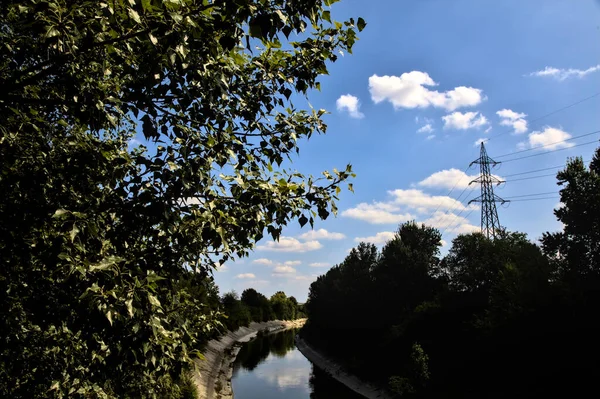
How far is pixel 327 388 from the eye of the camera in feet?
141

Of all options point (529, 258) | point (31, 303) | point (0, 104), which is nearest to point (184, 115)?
point (0, 104)

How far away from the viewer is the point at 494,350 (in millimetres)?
29859

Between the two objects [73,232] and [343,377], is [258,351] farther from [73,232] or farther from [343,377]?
[73,232]

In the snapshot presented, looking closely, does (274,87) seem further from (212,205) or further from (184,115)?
(212,205)

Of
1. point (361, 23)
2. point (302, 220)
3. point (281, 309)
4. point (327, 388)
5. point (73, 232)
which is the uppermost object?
point (361, 23)

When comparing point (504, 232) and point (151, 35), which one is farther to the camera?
point (504, 232)

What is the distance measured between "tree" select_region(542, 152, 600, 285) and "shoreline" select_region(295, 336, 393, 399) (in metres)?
18.6

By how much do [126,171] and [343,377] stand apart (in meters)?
48.0

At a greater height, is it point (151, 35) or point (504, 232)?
point (504, 232)

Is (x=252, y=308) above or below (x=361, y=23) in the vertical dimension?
below

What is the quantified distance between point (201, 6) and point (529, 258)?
33297 mm

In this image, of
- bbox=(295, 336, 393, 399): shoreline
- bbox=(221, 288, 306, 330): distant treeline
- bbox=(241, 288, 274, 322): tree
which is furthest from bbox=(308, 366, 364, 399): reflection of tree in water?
bbox=(241, 288, 274, 322): tree

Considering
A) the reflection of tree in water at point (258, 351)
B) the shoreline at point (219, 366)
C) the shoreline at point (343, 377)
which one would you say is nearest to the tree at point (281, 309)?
the shoreline at point (219, 366)

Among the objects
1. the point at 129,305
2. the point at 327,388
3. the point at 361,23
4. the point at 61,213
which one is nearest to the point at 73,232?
the point at 61,213
